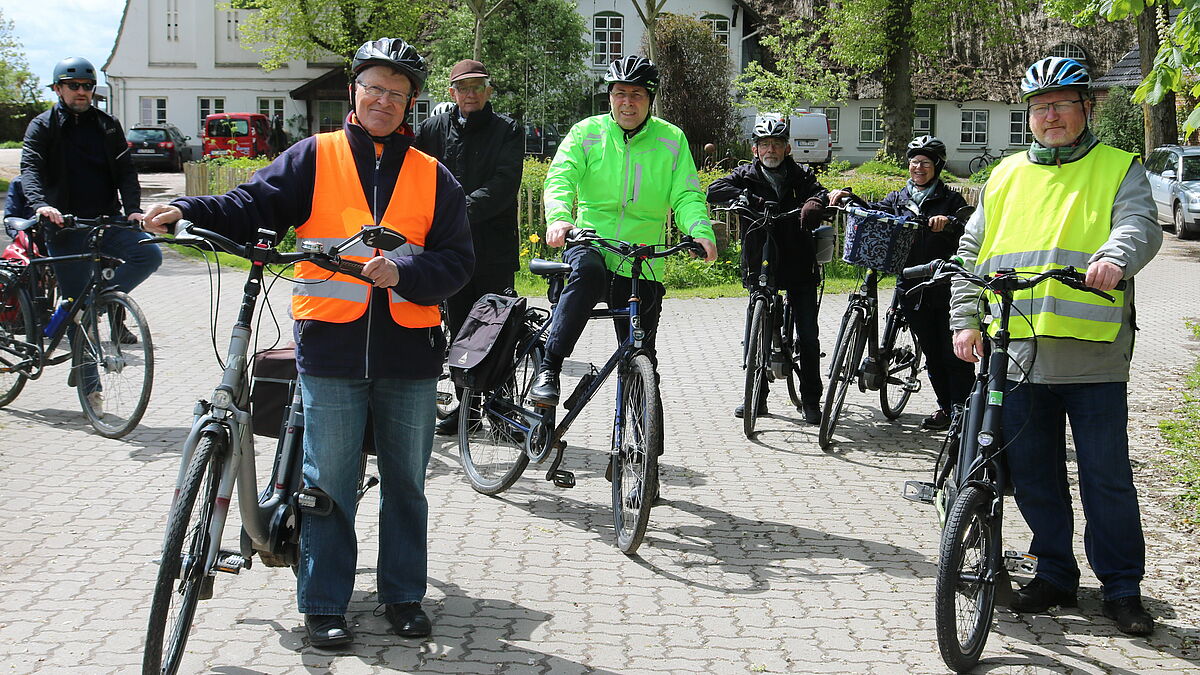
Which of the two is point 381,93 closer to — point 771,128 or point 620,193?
point 620,193

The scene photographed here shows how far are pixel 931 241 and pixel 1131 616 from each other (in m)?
4.04

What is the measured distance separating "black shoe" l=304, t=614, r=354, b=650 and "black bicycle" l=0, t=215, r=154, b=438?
375 centimetres

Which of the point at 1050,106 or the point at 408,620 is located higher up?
the point at 1050,106

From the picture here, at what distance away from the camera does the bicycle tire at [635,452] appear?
5.78 metres

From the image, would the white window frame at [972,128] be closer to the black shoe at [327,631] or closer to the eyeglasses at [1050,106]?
the eyeglasses at [1050,106]

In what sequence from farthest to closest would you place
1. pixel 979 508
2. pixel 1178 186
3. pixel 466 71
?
pixel 1178 186
pixel 466 71
pixel 979 508

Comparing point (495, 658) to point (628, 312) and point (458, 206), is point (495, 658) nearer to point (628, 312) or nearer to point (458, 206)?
point (458, 206)

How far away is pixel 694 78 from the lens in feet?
148

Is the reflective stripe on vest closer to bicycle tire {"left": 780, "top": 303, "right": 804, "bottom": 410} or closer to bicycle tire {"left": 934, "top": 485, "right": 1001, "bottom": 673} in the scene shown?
bicycle tire {"left": 934, "top": 485, "right": 1001, "bottom": 673}

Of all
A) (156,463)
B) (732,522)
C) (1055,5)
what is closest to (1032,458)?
(732,522)

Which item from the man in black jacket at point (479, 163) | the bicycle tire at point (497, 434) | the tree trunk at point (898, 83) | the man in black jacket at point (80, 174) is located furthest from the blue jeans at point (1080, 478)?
the tree trunk at point (898, 83)

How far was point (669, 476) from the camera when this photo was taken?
25.0 feet

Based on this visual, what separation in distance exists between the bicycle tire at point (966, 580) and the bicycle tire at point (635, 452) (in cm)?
147

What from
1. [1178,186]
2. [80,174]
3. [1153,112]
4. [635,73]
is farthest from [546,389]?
[1153,112]
